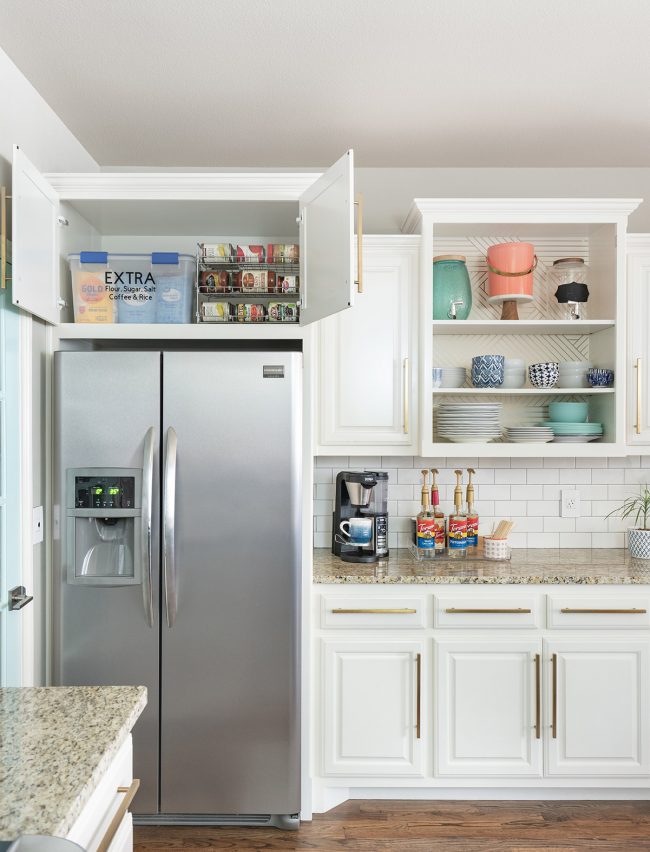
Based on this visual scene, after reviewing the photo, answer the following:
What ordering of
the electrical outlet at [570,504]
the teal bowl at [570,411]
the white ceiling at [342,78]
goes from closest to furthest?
the white ceiling at [342,78]
the teal bowl at [570,411]
the electrical outlet at [570,504]

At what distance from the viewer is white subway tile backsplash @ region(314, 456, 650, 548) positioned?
123 inches

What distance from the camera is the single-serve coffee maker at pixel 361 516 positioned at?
2.78 metres

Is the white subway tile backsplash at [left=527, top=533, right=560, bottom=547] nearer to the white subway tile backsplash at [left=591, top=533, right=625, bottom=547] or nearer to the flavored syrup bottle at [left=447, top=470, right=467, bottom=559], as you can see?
the white subway tile backsplash at [left=591, top=533, right=625, bottom=547]

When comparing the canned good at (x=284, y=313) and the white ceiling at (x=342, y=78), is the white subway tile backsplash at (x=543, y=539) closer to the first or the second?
the canned good at (x=284, y=313)

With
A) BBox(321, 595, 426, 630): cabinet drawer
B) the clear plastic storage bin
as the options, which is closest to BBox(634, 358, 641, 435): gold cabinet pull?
BBox(321, 595, 426, 630): cabinet drawer

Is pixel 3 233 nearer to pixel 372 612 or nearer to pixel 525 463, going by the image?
pixel 372 612

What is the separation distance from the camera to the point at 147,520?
231 cm

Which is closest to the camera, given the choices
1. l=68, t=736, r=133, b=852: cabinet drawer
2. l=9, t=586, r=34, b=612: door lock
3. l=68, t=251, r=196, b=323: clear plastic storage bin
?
l=68, t=736, r=133, b=852: cabinet drawer

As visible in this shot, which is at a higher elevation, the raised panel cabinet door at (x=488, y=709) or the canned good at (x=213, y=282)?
the canned good at (x=213, y=282)

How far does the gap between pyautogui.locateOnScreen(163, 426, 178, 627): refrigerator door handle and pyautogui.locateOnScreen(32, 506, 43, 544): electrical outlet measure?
17.5 inches

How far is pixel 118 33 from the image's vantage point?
2.09 meters

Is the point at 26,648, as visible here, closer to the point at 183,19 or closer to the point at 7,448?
the point at 7,448

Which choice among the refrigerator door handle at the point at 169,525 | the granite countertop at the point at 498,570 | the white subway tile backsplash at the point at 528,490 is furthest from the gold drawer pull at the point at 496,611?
the refrigerator door handle at the point at 169,525

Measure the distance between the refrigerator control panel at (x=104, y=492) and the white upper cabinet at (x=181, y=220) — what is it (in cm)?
55
